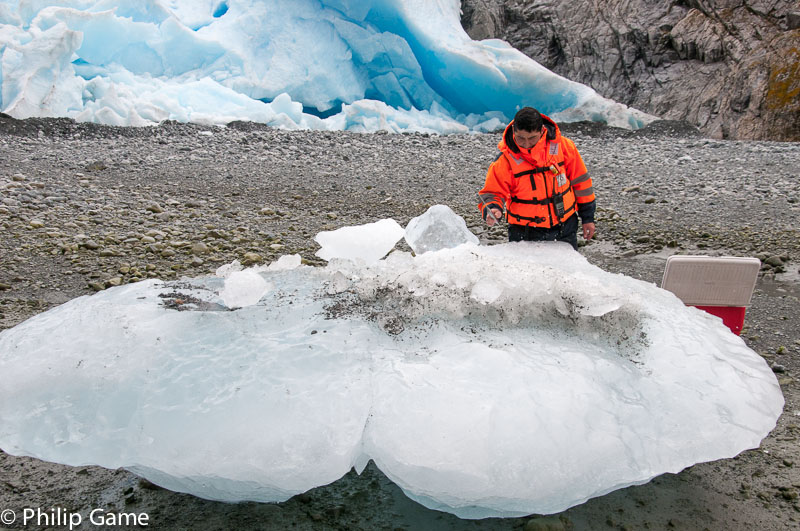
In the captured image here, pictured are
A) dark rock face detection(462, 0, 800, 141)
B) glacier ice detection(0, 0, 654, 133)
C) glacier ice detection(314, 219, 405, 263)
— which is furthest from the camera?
dark rock face detection(462, 0, 800, 141)

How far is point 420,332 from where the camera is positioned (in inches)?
75.2

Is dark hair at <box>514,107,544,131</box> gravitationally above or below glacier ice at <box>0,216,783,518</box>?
above

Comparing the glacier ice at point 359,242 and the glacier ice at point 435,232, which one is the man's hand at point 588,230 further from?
the glacier ice at point 359,242

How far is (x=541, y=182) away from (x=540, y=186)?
2 cm

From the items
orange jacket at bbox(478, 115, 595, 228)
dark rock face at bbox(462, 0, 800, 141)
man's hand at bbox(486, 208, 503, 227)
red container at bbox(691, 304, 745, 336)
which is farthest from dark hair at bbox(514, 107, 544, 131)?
dark rock face at bbox(462, 0, 800, 141)

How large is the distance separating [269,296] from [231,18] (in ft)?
36.0

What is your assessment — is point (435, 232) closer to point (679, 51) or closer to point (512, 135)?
point (512, 135)

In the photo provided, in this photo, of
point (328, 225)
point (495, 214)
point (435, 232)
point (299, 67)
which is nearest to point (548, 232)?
point (495, 214)

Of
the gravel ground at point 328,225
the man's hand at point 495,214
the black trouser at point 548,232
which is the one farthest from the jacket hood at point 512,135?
the gravel ground at point 328,225

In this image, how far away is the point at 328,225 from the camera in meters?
5.17

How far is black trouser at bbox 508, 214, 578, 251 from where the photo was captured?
3193 millimetres

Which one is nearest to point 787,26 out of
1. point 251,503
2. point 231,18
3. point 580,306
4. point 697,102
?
point 697,102

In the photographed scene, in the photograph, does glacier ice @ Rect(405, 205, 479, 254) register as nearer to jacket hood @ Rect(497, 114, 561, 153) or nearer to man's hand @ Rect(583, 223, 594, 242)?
jacket hood @ Rect(497, 114, 561, 153)

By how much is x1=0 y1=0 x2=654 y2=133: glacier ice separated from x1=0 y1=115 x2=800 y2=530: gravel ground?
→ 128cm
